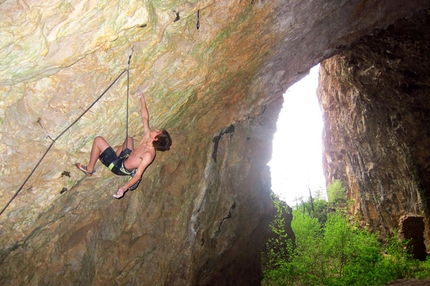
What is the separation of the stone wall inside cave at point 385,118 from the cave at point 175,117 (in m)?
0.08

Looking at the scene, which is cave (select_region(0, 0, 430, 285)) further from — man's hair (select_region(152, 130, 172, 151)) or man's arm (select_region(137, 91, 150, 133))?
man's hair (select_region(152, 130, 172, 151))

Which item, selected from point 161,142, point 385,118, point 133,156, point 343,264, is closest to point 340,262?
point 343,264

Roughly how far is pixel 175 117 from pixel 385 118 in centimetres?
1317

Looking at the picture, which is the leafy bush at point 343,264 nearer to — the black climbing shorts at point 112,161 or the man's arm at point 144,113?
→ the black climbing shorts at point 112,161

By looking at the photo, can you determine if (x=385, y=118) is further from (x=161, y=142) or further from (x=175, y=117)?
(x=161, y=142)

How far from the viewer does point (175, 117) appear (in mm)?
7777

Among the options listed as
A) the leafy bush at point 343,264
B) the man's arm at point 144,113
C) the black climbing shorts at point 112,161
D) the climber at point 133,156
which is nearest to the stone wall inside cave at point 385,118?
the leafy bush at point 343,264

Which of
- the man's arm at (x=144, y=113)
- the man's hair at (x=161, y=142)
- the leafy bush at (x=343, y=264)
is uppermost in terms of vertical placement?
the man's arm at (x=144, y=113)

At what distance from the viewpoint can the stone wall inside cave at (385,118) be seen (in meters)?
12.2

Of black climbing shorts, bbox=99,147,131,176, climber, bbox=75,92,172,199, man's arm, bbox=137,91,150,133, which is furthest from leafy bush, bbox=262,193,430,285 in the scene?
man's arm, bbox=137,91,150,133

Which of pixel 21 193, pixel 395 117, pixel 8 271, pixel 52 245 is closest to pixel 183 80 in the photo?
pixel 21 193

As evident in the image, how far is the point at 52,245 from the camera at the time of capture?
6.95 metres

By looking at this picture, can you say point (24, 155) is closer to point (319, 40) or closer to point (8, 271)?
point (8, 271)

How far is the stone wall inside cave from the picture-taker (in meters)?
12.2
